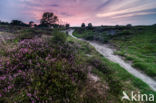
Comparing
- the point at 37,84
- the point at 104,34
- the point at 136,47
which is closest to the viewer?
the point at 37,84

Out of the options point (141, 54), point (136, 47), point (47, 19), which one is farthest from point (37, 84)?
point (47, 19)

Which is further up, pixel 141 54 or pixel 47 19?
pixel 47 19

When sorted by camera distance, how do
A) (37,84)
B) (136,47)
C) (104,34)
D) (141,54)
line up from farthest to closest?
(104,34), (136,47), (141,54), (37,84)

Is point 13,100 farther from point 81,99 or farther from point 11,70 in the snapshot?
point 81,99

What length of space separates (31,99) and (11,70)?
71.9 inches

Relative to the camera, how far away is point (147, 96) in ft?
14.5

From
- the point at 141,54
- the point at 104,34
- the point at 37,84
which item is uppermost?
the point at 104,34

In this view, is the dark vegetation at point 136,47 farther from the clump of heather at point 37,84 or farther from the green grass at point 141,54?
the clump of heather at point 37,84

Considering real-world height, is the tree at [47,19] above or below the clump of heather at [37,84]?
above

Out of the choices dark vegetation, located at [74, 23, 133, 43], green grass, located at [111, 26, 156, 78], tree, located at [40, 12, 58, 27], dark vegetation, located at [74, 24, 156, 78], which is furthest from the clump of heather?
tree, located at [40, 12, 58, 27]

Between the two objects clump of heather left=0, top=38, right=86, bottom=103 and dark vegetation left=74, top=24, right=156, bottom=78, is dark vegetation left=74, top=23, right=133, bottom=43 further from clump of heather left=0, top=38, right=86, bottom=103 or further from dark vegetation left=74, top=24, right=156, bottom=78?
clump of heather left=0, top=38, right=86, bottom=103

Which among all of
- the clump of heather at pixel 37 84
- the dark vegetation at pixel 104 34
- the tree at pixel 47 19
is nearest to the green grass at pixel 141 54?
the dark vegetation at pixel 104 34

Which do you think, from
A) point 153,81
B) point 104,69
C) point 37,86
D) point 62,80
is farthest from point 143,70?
point 37,86

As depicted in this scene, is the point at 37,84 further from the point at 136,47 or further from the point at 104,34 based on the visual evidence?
the point at 104,34
